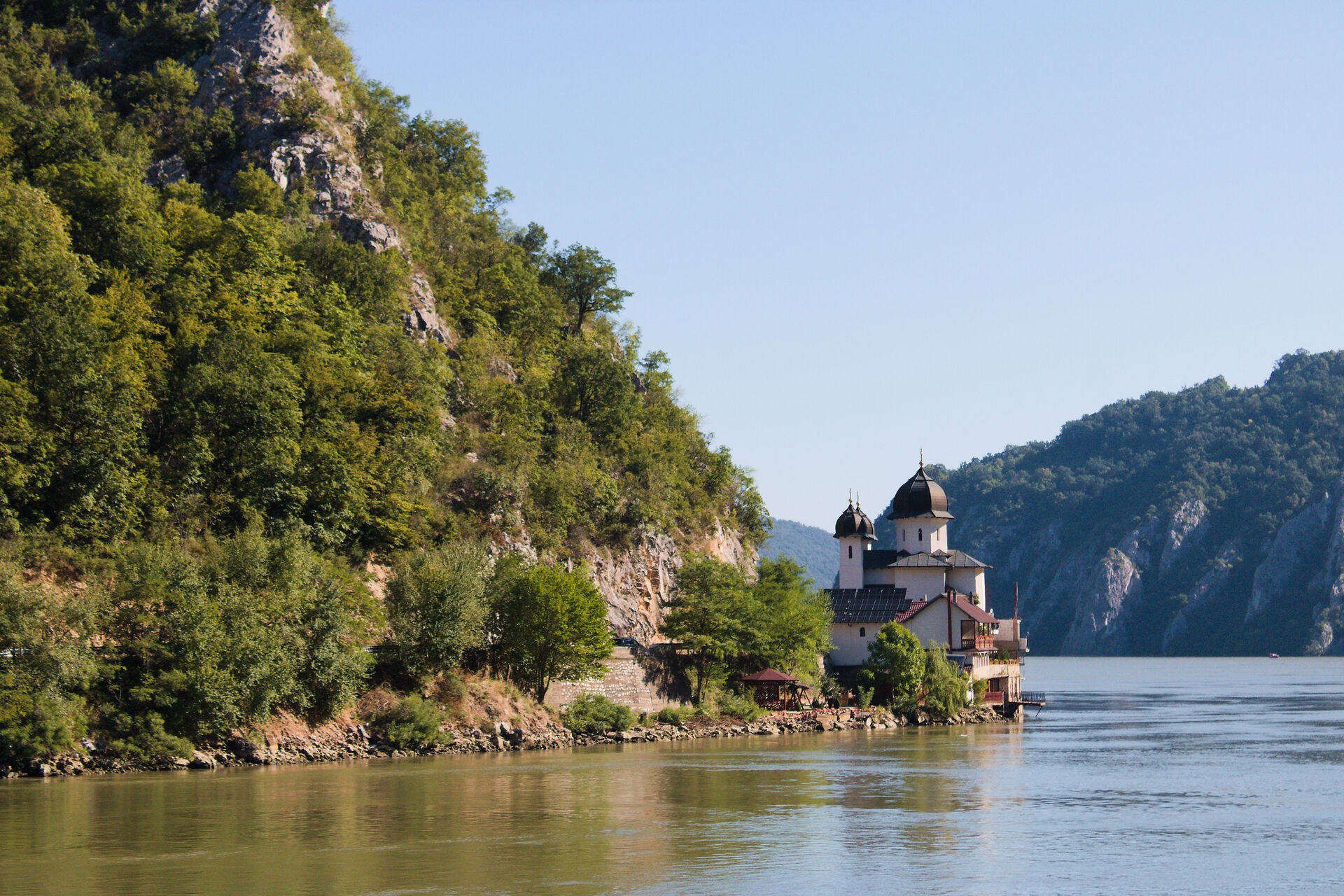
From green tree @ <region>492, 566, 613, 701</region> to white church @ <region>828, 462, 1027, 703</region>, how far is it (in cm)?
2893

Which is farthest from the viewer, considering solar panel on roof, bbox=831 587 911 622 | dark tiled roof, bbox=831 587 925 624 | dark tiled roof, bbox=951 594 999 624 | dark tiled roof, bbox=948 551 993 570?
dark tiled roof, bbox=948 551 993 570

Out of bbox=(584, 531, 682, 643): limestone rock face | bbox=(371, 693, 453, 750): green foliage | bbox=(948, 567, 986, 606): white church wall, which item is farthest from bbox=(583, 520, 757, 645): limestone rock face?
bbox=(948, 567, 986, 606): white church wall

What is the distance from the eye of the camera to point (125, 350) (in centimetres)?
6431

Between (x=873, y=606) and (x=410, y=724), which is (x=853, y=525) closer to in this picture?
(x=873, y=606)

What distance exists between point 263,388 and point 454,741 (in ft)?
61.8

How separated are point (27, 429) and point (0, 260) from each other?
965 cm

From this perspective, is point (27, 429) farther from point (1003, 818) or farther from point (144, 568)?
point (1003, 818)

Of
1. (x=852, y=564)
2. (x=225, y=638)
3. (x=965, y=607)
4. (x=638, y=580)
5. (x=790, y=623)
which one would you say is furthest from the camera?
(x=852, y=564)

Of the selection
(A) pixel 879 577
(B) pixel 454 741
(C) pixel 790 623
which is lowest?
(B) pixel 454 741

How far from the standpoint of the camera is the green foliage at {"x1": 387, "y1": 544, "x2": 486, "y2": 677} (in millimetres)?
65875

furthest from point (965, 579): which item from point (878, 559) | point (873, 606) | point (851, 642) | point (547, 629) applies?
point (547, 629)

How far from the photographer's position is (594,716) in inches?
2872

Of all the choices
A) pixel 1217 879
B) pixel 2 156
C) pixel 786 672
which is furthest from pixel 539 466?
pixel 1217 879

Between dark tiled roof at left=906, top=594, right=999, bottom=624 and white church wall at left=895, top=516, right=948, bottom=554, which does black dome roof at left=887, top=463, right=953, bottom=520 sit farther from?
dark tiled roof at left=906, top=594, right=999, bottom=624
